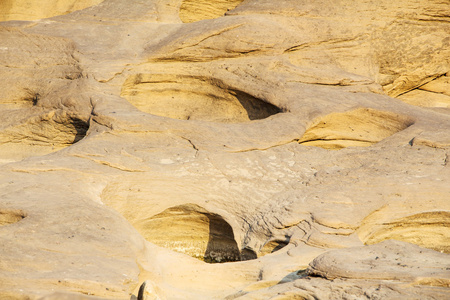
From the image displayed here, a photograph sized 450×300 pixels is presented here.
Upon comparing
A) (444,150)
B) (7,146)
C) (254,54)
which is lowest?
(7,146)

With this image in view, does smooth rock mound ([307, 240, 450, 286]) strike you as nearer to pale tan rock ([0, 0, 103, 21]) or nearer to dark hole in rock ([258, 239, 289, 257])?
dark hole in rock ([258, 239, 289, 257])

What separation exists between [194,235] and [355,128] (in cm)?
336

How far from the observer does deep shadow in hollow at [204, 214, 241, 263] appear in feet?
24.3

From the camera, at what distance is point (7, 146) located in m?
8.98

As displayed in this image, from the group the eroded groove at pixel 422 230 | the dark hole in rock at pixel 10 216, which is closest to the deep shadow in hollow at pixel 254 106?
the eroded groove at pixel 422 230

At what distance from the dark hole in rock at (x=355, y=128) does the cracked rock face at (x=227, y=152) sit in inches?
0.9

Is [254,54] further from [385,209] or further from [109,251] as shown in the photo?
[109,251]

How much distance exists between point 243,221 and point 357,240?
4.36 feet

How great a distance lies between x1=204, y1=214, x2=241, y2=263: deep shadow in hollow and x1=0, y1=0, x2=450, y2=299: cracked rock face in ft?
0.06

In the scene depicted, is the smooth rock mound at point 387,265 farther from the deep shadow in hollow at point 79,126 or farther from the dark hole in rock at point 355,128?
the deep shadow in hollow at point 79,126

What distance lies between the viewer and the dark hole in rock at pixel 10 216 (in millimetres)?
5840

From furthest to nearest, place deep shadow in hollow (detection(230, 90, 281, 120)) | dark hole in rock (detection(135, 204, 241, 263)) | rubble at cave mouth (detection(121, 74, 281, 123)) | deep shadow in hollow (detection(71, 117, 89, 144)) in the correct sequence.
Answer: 1. rubble at cave mouth (detection(121, 74, 281, 123))
2. deep shadow in hollow (detection(230, 90, 281, 120))
3. deep shadow in hollow (detection(71, 117, 89, 144))
4. dark hole in rock (detection(135, 204, 241, 263))

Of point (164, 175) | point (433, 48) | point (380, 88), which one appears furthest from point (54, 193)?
point (433, 48)

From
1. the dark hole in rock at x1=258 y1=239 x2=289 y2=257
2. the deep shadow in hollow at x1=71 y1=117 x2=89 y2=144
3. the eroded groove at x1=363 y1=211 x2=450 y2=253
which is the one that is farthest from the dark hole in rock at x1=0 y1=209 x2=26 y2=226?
the eroded groove at x1=363 y1=211 x2=450 y2=253
